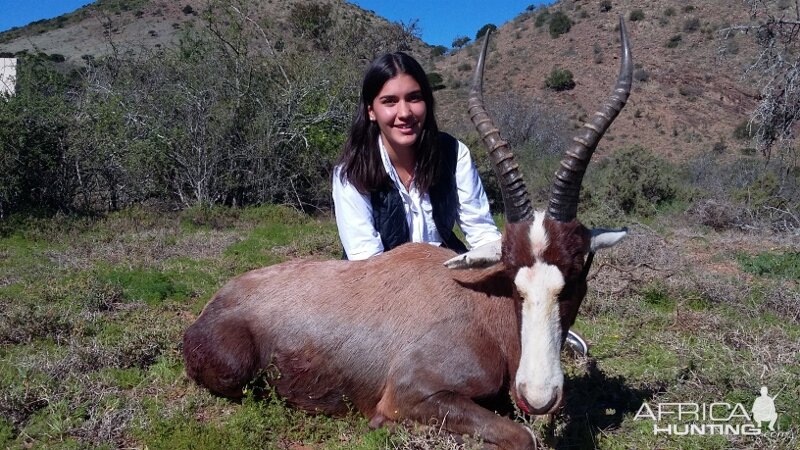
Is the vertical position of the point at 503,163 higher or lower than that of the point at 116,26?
lower

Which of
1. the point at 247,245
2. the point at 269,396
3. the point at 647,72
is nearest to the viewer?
the point at 269,396

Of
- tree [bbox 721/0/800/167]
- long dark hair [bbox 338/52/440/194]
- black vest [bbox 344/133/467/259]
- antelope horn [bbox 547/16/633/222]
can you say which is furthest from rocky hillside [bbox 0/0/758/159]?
antelope horn [bbox 547/16/633/222]

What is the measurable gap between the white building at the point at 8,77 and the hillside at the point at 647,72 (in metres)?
21.9

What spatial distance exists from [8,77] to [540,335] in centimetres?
1525

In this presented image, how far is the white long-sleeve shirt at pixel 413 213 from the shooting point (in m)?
5.07

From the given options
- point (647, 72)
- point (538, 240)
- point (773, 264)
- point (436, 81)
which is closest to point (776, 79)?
point (773, 264)

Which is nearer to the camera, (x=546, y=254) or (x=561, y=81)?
(x=546, y=254)

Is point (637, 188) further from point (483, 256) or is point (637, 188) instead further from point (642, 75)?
point (642, 75)

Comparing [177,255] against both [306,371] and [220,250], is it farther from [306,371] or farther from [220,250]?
[306,371]

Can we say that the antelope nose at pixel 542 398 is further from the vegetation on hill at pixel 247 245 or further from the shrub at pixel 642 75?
the shrub at pixel 642 75

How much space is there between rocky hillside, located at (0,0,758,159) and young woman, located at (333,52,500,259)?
25.7 metres

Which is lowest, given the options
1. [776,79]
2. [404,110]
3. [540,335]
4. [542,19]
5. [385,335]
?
[385,335]

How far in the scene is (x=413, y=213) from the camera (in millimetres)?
5262

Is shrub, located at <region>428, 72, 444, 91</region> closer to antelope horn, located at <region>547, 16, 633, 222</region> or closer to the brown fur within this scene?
the brown fur
